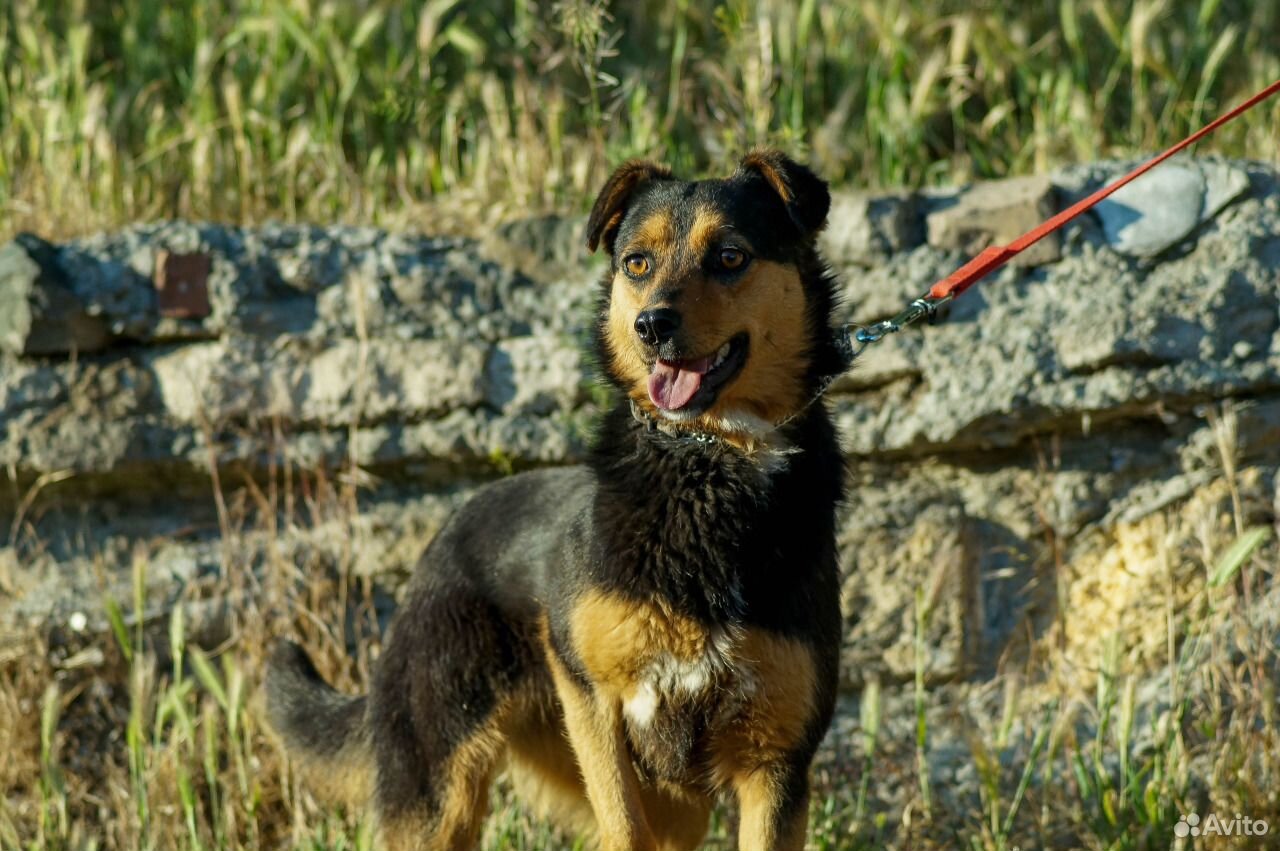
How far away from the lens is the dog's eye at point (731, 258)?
12.8 feet

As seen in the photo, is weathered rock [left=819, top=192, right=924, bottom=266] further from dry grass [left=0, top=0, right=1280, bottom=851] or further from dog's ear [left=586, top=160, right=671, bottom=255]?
dog's ear [left=586, top=160, right=671, bottom=255]

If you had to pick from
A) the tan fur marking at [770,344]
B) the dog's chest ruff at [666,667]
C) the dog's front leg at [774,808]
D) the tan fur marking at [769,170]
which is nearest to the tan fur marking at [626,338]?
the tan fur marking at [770,344]

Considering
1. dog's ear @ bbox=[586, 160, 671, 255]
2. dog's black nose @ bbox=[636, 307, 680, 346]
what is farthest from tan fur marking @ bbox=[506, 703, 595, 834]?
dog's ear @ bbox=[586, 160, 671, 255]

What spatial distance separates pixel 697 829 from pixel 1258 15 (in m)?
6.62

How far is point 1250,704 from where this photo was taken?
5000 millimetres

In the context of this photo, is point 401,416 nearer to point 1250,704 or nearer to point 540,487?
point 540,487

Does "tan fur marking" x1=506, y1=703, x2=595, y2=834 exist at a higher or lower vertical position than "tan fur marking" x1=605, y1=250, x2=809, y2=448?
lower

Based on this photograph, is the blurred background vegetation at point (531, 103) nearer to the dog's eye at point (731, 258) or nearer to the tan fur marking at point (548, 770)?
the dog's eye at point (731, 258)

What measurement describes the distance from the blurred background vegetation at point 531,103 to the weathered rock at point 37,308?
35.6 inches

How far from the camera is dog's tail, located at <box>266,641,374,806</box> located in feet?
15.5

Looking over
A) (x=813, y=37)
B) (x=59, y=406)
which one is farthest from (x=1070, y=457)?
(x=59, y=406)

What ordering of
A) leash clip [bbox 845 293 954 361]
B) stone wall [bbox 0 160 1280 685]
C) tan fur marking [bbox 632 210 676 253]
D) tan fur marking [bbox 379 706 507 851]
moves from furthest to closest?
stone wall [bbox 0 160 1280 685], tan fur marking [bbox 379 706 507 851], leash clip [bbox 845 293 954 361], tan fur marking [bbox 632 210 676 253]

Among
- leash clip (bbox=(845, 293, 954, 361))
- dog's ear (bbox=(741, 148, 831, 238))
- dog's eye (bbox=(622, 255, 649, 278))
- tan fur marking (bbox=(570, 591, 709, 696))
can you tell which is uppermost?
dog's ear (bbox=(741, 148, 831, 238))

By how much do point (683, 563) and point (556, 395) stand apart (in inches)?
78.1
